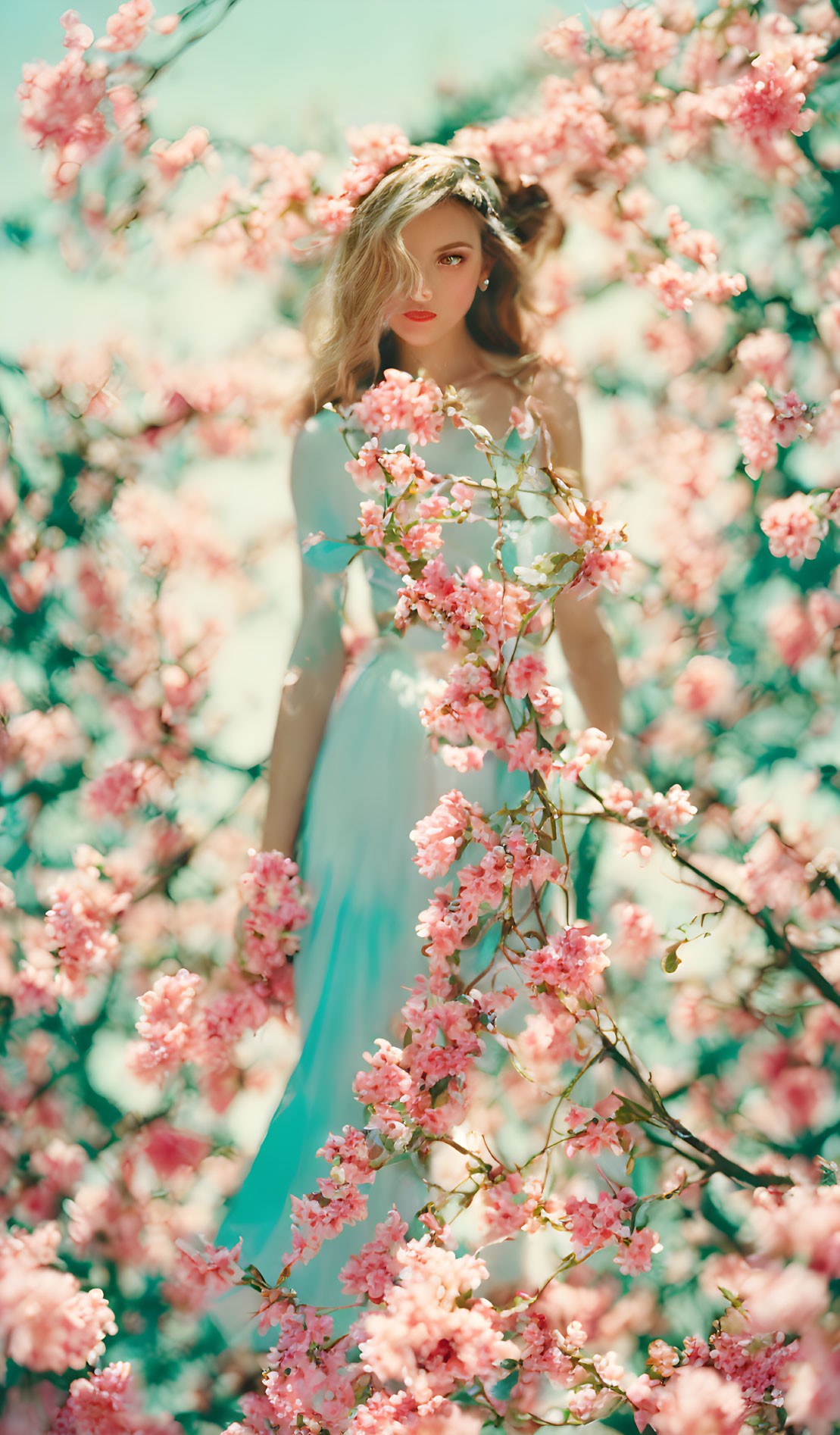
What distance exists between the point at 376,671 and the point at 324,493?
0.30 m

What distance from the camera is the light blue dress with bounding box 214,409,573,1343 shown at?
1556 millimetres

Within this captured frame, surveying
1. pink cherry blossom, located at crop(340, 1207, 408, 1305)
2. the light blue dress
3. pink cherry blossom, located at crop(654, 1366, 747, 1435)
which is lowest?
pink cherry blossom, located at crop(654, 1366, 747, 1435)

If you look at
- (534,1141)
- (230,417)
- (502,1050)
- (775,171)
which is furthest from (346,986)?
(775,171)

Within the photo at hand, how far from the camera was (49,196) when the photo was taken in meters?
1.81

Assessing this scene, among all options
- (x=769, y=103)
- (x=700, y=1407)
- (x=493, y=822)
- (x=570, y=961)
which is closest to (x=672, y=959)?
(x=570, y=961)

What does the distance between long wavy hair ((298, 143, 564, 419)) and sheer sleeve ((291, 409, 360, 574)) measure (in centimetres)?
7

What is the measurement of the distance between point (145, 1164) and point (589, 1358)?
767mm

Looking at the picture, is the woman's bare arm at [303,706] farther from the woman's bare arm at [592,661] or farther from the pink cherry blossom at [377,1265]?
the pink cherry blossom at [377,1265]

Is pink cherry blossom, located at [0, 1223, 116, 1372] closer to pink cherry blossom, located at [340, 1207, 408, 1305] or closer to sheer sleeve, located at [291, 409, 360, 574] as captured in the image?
pink cherry blossom, located at [340, 1207, 408, 1305]

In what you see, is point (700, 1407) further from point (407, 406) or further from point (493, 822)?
point (407, 406)

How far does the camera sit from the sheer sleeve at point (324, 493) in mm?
1706

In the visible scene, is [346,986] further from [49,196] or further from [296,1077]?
[49,196]

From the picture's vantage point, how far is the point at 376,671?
5.52 ft

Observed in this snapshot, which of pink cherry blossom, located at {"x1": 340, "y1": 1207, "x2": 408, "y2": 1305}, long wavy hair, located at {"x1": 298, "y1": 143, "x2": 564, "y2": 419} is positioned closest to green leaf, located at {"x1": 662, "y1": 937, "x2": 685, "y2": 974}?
pink cherry blossom, located at {"x1": 340, "y1": 1207, "x2": 408, "y2": 1305}
